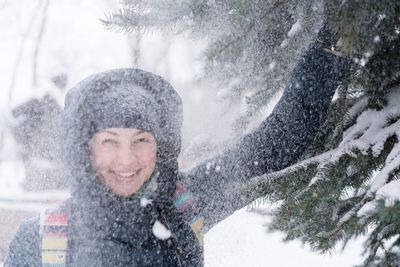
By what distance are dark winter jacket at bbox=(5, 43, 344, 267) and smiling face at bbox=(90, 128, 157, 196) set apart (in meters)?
0.04

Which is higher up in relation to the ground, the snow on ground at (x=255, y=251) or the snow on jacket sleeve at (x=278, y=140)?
the snow on ground at (x=255, y=251)

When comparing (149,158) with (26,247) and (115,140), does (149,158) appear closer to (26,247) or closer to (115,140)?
(115,140)

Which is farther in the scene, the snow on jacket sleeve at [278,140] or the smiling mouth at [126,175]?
the smiling mouth at [126,175]

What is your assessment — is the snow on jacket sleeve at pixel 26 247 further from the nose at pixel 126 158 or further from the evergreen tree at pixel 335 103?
the evergreen tree at pixel 335 103

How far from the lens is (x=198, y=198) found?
89.9 inches

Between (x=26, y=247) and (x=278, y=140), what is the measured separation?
117 cm

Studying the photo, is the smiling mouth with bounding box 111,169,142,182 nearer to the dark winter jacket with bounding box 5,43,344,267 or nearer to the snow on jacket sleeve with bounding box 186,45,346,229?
the dark winter jacket with bounding box 5,43,344,267

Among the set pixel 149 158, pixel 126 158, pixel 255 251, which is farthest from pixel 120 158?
pixel 255 251

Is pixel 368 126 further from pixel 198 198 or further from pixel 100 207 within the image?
pixel 100 207

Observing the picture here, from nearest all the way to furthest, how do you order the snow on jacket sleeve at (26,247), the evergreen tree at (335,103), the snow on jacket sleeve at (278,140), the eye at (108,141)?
the evergreen tree at (335,103)
the snow on jacket sleeve at (278,140)
the snow on jacket sleeve at (26,247)
the eye at (108,141)

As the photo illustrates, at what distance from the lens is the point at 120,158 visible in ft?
6.76

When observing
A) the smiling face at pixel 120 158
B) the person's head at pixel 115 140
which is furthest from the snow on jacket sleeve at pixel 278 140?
the smiling face at pixel 120 158

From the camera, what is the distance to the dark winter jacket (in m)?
1.93

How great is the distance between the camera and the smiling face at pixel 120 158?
209 cm
